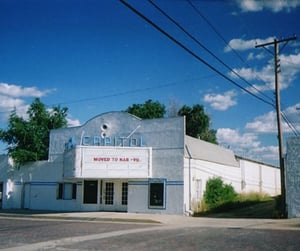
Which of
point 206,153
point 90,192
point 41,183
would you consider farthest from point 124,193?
point 206,153

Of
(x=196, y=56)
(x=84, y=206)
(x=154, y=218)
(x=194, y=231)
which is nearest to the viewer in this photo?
(x=196, y=56)

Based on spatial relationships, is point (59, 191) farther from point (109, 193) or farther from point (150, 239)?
point (150, 239)

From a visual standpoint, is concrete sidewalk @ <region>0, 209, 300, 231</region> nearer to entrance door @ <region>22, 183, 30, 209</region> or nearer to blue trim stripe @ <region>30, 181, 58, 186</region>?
blue trim stripe @ <region>30, 181, 58, 186</region>

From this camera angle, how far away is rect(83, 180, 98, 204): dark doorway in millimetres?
28859

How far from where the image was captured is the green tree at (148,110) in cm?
5097

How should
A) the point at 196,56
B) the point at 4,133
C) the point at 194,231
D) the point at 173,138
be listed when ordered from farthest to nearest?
1. the point at 4,133
2. the point at 173,138
3. the point at 194,231
4. the point at 196,56

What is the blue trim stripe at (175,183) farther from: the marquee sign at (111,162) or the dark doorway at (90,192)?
the dark doorway at (90,192)

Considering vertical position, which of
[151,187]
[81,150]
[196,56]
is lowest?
[151,187]

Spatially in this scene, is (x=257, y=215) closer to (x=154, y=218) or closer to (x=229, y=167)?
(x=154, y=218)

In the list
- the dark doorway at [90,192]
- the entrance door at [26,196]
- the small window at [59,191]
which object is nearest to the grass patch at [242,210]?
Answer: the dark doorway at [90,192]

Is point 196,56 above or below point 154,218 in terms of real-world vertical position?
above

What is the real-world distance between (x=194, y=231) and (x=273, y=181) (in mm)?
36296

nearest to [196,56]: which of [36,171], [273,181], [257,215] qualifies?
[257,215]

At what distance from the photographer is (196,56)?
1310cm
